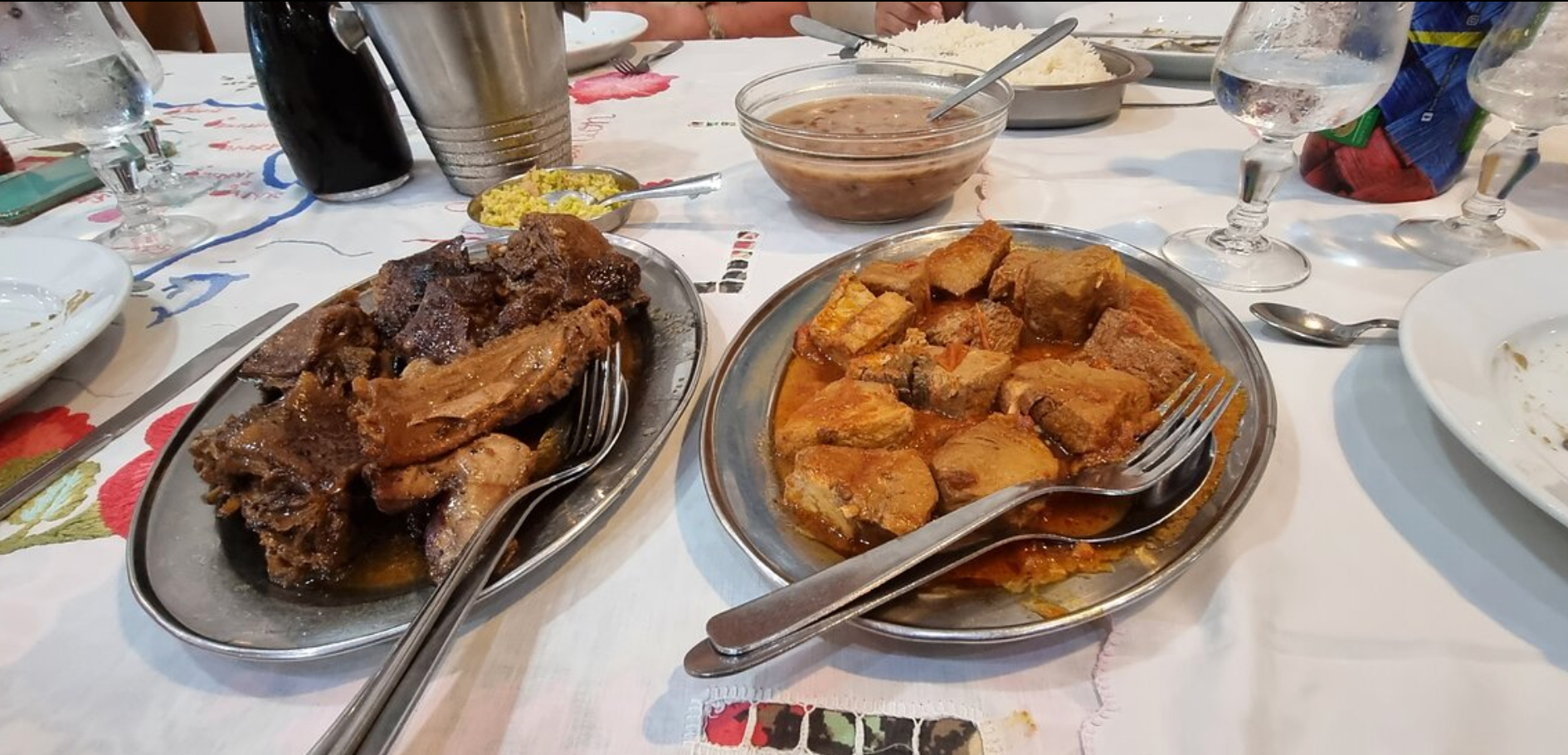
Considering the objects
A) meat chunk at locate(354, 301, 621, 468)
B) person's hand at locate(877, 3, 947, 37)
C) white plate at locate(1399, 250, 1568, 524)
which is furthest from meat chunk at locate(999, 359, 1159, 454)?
person's hand at locate(877, 3, 947, 37)

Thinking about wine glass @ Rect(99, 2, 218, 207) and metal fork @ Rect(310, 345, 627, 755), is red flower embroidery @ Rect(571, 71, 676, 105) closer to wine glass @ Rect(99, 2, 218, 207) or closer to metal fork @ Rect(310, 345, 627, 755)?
→ wine glass @ Rect(99, 2, 218, 207)

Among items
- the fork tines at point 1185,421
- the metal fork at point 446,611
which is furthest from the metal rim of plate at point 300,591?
the fork tines at point 1185,421

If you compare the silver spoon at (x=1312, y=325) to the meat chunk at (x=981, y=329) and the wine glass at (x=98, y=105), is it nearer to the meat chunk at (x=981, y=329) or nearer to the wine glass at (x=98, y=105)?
the meat chunk at (x=981, y=329)

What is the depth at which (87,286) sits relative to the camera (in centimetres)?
154

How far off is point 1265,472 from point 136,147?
2.94 m

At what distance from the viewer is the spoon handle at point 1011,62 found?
5.98ft

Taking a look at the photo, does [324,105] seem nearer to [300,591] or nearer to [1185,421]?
[300,591]

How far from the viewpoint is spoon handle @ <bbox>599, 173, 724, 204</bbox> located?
6.11 ft

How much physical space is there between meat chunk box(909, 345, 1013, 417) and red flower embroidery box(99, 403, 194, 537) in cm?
111

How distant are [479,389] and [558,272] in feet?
1.04

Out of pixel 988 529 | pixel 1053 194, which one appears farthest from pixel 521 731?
pixel 1053 194

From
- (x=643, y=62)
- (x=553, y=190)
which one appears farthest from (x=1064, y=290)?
(x=643, y=62)

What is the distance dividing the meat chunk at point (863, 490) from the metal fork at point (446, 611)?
0.98 feet

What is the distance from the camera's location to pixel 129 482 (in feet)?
3.92
